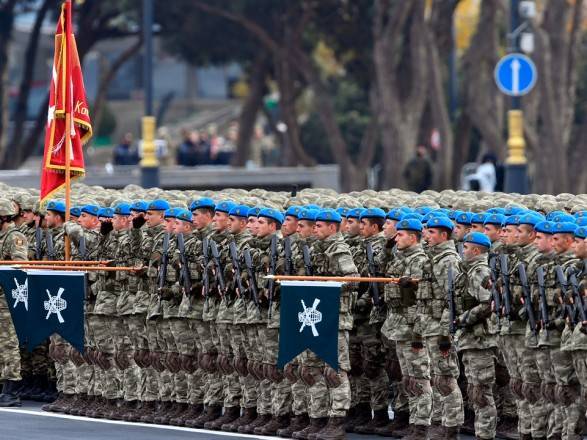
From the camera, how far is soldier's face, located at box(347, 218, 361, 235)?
15656 mm

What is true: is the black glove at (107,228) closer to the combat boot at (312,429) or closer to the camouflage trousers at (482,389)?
the combat boot at (312,429)

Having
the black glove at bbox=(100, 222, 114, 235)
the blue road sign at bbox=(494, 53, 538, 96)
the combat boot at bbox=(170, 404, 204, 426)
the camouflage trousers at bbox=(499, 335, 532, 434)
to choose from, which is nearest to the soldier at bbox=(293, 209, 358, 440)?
the camouflage trousers at bbox=(499, 335, 532, 434)

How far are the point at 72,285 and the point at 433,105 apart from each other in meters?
20.0

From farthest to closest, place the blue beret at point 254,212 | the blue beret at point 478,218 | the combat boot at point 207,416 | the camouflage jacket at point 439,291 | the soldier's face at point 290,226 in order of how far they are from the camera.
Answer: the combat boot at point 207,416 < the blue beret at point 254,212 < the soldier's face at point 290,226 < the blue beret at point 478,218 < the camouflage jacket at point 439,291

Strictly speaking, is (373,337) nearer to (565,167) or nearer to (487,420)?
(487,420)

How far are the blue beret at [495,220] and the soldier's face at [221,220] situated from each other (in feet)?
6.85

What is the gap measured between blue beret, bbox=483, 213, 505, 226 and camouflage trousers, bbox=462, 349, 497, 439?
1091 millimetres

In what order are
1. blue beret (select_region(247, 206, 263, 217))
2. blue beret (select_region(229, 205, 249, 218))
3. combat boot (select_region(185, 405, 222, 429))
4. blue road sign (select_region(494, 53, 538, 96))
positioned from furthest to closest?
blue road sign (select_region(494, 53, 538, 96)) → combat boot (select_region(185, 405, 222, 429)) → blue beret (select_region(229, 205, 249, 218)) → blue beret (select_region(247, 206, 263, 217))

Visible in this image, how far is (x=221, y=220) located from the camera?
15953 millimetres

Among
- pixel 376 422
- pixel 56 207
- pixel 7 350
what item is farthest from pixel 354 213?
pixel 7 350

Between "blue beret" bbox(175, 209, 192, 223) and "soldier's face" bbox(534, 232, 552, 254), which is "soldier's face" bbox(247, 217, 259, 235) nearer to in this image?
"blue beret" bbox(175, 209, 192, 223)

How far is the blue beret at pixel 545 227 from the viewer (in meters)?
13.9

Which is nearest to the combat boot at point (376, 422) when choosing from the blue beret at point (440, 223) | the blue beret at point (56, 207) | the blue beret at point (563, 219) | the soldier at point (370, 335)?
the soldier at point (370, 335)

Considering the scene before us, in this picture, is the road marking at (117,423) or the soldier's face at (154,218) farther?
the soldier's face at (154,218)
